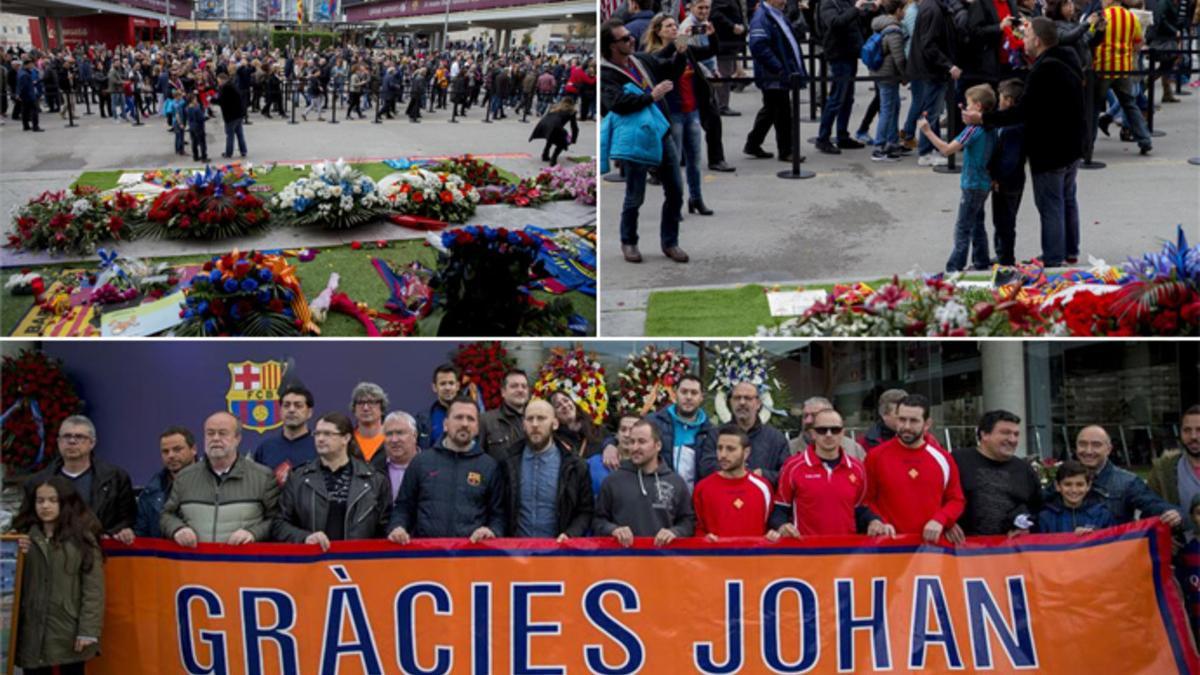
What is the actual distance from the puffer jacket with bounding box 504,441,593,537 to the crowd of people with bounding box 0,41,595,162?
12.4 meters

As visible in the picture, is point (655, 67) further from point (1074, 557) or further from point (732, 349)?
point (1074, 557)

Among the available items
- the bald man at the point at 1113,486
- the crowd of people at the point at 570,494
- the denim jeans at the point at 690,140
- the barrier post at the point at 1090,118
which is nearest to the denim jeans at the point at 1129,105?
the barrier post at the point at 1090,118

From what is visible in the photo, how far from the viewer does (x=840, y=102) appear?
12.8 metres

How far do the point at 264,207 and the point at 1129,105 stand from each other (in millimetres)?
8926

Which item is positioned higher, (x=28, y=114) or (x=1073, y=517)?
(x=28, y=114)

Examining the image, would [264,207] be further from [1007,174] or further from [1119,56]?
[1119,56]

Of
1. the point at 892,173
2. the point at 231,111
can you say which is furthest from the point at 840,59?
the point at 231,111

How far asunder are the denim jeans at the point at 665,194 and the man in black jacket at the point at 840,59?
424 cm

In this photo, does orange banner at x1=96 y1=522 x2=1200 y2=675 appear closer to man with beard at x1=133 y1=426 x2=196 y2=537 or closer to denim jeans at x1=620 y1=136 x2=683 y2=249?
man with beard at x1=133 y1=426 x2=196 y2=537

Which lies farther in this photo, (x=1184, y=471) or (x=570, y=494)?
(x=1184, y=471)

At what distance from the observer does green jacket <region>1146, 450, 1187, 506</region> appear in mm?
6160

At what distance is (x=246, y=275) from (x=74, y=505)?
3.50 m

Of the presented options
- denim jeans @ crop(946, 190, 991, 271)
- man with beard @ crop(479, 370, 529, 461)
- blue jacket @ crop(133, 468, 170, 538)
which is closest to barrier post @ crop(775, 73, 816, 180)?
denim jeans @ crop(946, 190, 991, 271)

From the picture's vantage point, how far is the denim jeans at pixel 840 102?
12680 millimetres
